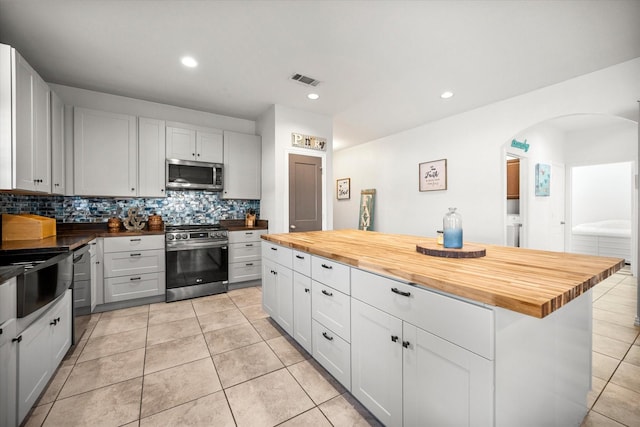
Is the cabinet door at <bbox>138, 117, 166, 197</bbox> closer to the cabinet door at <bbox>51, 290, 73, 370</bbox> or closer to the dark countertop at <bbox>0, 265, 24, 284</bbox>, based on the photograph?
the cabinet door at <bbox>51, 290, 73, 370</bbox>

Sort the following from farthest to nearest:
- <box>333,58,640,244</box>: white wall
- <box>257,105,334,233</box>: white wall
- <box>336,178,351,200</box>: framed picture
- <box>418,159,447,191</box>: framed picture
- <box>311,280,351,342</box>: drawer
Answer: <box>336,178,351,200</box>: framed picture < <box>418,159,447,191</box>: framed picture < <box>257,105,334,233</box>: white wall < <box>333,58,640,244</box>: white wall < <box>311,280,351,342</box>: drawer

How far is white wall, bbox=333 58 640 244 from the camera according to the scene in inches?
115

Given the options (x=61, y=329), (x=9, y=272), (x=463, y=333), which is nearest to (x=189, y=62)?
(x=9, y=272)

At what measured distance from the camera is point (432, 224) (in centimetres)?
470

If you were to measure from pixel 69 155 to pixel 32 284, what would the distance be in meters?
2.34

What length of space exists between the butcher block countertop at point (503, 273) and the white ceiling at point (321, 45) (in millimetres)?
1816

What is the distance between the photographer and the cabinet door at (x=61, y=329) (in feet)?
5.94

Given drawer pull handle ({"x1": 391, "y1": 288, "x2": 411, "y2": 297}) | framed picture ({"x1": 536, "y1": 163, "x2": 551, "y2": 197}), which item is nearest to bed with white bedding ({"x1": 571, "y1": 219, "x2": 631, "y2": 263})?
framed picture ({"x1": 536, "y1": 163, "x2": 551, "y2": 197})

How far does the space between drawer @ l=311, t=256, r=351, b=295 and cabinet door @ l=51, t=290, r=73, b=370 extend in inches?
69.8

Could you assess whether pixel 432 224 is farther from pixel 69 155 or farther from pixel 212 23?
pixel 69 155

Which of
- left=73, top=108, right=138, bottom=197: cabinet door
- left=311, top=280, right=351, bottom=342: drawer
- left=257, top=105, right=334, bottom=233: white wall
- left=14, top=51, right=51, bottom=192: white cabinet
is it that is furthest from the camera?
left=257, top=105, right=334, bottom=233: white wall

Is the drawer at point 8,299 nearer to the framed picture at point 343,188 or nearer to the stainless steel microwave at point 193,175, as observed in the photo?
the stainless steel microwave at point 193,175

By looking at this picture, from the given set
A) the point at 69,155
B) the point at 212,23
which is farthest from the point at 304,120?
the point at 69,155

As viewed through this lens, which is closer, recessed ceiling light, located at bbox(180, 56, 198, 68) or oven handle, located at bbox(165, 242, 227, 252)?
recessed ceiling light, located at bbox(180, 56, 198, 68)
